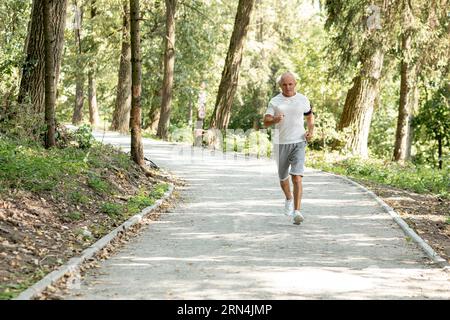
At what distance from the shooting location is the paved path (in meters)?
6.01

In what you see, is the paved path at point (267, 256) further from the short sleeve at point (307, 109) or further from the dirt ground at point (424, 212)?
the short sleeve at point (307, 109)

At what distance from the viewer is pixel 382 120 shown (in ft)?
162

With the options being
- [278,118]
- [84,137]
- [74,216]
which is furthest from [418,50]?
[74,216]

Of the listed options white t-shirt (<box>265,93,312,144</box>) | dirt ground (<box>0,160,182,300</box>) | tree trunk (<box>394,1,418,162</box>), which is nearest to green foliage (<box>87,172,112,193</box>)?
dirt ground (<box>0,160,182,300</box>)

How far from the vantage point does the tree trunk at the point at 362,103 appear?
20.8 metres

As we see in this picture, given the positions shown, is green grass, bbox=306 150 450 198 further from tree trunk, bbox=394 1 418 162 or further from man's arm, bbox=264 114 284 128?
man's arm, bbox=264 114 284 128

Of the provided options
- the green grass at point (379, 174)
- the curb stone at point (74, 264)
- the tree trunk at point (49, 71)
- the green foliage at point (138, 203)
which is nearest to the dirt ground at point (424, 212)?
the green grass at point (379, 174)

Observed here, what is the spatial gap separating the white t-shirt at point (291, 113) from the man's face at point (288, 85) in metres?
0.09

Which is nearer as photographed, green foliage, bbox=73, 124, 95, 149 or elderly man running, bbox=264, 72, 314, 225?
elderly man running, bbox=264, 72, 314, 225

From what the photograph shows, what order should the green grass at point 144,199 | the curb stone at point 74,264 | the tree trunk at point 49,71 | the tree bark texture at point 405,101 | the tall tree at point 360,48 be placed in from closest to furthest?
1. the curb stone at point 74,264
2. the green grass at point 144,199
3. the tree trunk at point 49,71
4. the tall tree at point 360,48
5. the tree bark texture at point 405,101

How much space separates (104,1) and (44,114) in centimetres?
1287

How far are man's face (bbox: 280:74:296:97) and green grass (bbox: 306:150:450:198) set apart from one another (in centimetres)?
652
